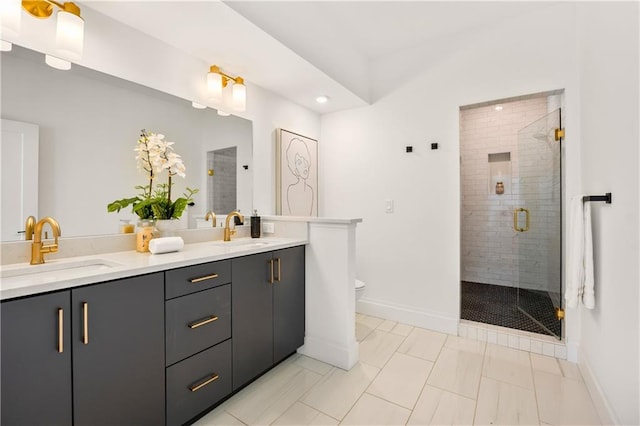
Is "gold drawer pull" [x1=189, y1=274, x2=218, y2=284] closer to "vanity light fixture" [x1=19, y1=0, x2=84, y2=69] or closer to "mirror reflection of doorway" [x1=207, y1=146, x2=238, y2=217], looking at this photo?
"mirror reflection of doorway" [x1=207, y1=146, x2=238, y2=217]

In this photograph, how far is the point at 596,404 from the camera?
1.62 meters

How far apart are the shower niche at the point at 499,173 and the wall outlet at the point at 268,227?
3164 millimetres

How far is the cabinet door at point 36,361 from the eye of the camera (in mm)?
937

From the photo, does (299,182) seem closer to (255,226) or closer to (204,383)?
Result: (255,226)

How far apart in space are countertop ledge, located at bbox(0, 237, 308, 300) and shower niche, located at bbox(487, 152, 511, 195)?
3497 mm

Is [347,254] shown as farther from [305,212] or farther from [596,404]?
[596,404]

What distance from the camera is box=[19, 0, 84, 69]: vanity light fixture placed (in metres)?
1.42

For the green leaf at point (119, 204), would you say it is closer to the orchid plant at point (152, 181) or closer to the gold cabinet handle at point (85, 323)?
the orchid plant at point (152, 181)

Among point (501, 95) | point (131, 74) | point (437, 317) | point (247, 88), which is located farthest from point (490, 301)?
A: point (131, 74)

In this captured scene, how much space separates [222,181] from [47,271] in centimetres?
126

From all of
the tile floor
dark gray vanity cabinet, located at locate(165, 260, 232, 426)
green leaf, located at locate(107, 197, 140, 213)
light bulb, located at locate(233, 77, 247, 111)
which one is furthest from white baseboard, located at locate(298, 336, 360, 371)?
light bulb, located at locate(233, 77, 247, 111)

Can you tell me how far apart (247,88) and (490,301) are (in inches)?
134

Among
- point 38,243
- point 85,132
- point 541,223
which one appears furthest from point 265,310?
point 541,223

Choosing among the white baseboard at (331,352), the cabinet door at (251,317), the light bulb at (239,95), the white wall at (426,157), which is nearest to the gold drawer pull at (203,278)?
the cabinet door at (251,317)
